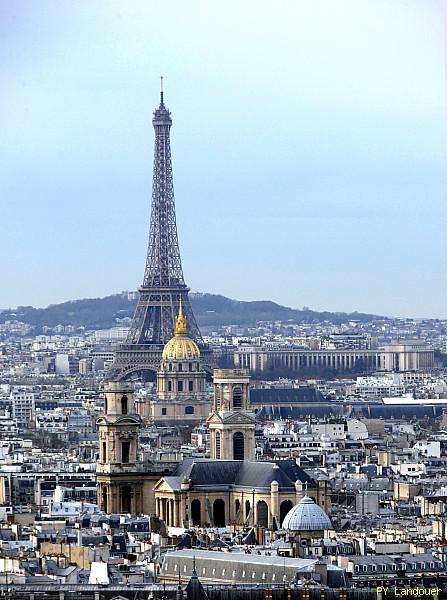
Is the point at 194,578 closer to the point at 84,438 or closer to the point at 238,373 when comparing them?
the point at 238,373

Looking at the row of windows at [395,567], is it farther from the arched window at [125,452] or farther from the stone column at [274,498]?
the arched window at [125,452]

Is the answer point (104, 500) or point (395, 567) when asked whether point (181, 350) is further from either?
point (395, 567)

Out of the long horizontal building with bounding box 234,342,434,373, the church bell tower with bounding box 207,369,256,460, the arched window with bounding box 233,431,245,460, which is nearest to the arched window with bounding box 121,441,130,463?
the church bell tower with bounding box 207,369,256,460

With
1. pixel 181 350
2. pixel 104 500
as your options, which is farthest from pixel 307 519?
pixel 181 350

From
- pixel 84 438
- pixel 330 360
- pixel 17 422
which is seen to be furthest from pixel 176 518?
pixel 330 360

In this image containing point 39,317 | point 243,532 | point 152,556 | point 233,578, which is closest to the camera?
point 233,578

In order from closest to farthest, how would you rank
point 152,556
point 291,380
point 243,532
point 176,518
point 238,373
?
point 152,556 → point 243,532 → point 176,518 → point 238,373 → point 291,380

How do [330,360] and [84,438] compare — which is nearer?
[84,438]
